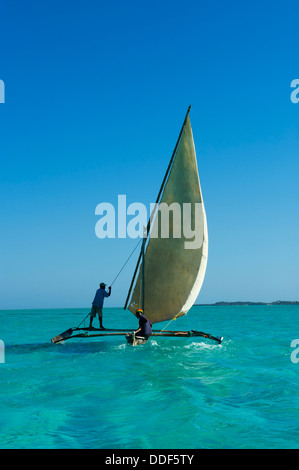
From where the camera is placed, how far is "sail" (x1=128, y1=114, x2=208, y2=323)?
61.3 ft

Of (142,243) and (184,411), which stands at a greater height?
(142,243)

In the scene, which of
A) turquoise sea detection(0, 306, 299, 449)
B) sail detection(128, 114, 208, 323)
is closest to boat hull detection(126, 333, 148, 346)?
turquoise sea detection(0, 306, 299, 449)

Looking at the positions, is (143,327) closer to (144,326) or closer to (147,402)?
(144,326)

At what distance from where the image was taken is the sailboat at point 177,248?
18.7 m

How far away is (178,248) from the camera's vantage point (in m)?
19.0

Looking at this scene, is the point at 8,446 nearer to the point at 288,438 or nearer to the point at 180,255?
the point at 288,438

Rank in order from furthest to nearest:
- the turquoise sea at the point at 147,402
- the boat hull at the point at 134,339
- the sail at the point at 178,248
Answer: the sail at the point at 178,248 < the boat hull at the point at 134,339 < the turquoise sea at the point at 147,402

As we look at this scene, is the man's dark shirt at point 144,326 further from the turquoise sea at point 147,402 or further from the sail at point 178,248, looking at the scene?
the sail at point 178,248

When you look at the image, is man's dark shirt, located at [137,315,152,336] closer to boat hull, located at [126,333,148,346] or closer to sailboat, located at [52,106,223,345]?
boat hull, located at [126,333,148,346]

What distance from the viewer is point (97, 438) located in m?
7.30

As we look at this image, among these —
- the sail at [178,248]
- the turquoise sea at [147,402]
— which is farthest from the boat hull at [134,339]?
the sail at [178,248]

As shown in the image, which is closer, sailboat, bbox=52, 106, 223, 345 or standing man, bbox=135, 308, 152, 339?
standing man, bbox=135, 308, 152, 339
